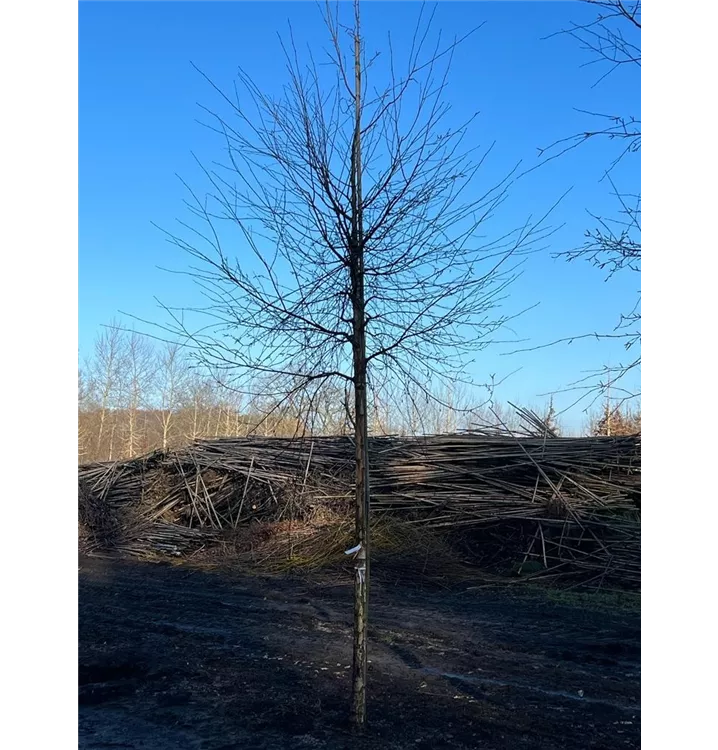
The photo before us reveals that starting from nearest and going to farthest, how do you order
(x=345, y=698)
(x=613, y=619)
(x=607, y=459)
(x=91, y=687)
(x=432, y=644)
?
(x=345, y=698) < (x=91, y=687) < (x=432, y=644) < (x=613, y=619) < (x=607, y=459)

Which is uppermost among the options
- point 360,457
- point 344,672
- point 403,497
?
point 360,457

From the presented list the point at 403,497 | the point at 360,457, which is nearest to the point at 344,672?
the point at 360,457

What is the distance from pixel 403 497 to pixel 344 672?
19.5 feet

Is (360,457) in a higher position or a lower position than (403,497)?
higher

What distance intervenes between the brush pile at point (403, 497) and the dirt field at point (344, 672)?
176cm

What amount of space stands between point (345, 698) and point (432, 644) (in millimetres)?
1736

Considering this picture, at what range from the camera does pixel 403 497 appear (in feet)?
34.9

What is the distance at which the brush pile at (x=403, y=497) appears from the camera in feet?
30.2

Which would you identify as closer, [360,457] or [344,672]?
[360,457]

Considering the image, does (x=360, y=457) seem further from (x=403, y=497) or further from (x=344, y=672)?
(x=403, y=497)

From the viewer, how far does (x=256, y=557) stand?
411 inches
